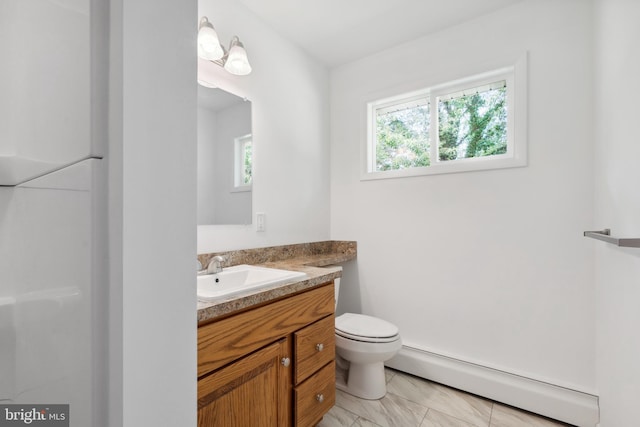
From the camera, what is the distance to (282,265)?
183 cm

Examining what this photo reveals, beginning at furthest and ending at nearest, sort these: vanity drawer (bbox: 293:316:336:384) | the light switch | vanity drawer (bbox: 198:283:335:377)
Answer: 1. the light switch
2. vanity drawer (bbox: 293:316:336:384)
3. vanity drawer (bbox: 198:283:335:377)

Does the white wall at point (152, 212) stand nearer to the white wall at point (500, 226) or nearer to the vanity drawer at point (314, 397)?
the vanity drawer at point (314, 397)

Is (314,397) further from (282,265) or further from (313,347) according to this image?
(282,265)

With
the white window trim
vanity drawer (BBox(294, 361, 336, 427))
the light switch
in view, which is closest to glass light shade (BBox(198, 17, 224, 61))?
the white window trim

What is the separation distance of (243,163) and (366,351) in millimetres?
1388

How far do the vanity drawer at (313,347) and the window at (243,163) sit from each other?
968mm

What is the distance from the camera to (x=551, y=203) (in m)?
1.72

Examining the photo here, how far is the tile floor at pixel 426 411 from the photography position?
163cm

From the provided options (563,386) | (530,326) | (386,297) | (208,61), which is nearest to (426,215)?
(386,297)

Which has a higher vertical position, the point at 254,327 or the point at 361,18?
the point at 361,18

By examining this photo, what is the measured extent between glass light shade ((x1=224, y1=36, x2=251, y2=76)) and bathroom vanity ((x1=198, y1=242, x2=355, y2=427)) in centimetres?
124

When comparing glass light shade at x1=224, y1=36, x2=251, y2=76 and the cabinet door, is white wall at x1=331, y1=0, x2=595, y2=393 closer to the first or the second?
glass light shade at x1=224, y1=36, x2=251, y2=76

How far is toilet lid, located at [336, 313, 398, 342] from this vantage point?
1.77 m

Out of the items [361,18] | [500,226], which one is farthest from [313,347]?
[361,18]
